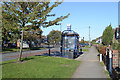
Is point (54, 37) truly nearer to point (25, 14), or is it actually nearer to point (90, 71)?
point (25, 14)

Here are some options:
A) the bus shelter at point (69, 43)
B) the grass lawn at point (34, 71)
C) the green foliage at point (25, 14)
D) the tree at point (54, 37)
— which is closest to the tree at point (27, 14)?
the green foliage at point (25, 14)

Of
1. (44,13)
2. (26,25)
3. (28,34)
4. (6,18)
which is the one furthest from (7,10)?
(28,34)

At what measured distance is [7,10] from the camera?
11.6m

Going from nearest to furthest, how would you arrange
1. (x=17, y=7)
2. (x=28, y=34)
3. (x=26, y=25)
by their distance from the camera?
(x=17, y=7) → (x=26, y=25) → (x=28, y=34)

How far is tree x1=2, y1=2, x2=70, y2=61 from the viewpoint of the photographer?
11359mm

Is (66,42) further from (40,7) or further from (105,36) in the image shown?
(105,36)

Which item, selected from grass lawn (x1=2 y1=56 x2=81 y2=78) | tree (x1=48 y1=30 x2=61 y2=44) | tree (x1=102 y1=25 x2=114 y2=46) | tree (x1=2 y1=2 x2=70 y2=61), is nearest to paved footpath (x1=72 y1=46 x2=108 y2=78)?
grass lawn (x1=2 y1=56 x2=81 y2=78)

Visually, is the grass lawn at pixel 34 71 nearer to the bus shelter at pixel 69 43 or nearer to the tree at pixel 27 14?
the tree at pixel 27 14

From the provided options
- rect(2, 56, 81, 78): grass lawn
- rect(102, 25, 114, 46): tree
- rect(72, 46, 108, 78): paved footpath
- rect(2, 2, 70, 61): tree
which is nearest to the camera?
rect(2, 56, 81, 78): grass lawn

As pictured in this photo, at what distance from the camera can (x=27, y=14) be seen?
1148 cm

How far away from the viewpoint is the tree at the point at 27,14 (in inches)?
447

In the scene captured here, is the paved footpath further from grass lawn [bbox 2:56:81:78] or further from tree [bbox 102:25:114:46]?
tree [bbox 102:25:114:46]

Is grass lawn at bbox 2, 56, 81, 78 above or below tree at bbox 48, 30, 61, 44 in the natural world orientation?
below

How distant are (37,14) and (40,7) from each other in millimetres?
588
